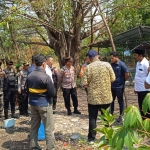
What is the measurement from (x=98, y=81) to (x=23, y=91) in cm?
333

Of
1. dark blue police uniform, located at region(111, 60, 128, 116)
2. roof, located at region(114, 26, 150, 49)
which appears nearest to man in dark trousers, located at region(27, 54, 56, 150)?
dark blue police uniform, located at region(111, 60, 128, 116)

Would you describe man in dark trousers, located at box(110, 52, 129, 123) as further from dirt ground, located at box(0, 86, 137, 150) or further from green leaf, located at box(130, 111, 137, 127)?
green leaf, located at box(130, 111, 137, 127)

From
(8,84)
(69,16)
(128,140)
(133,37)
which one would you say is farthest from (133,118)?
(133,37)

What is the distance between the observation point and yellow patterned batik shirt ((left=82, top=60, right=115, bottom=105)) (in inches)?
176

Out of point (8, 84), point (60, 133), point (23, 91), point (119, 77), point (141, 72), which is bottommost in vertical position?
point (60, 133)

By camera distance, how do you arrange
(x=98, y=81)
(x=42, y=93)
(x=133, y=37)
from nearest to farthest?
1. (x=42, y=93)
2. (x=98, y=81)
3. (x=133, y=37)

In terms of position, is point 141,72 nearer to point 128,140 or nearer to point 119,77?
point 119,77

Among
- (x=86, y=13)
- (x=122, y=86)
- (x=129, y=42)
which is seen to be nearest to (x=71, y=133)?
(x=122, y=86)

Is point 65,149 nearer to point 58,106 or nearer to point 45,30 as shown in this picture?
point 58,106

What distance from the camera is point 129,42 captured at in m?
14.6

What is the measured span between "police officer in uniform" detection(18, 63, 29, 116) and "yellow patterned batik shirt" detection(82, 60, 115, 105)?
2770 mm

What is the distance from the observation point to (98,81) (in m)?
4.50

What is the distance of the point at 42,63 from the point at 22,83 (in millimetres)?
2743

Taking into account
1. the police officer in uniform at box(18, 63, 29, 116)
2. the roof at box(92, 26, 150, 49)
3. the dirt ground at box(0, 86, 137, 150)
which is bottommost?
the dirt ground at box(0, 86, 137, 150)
